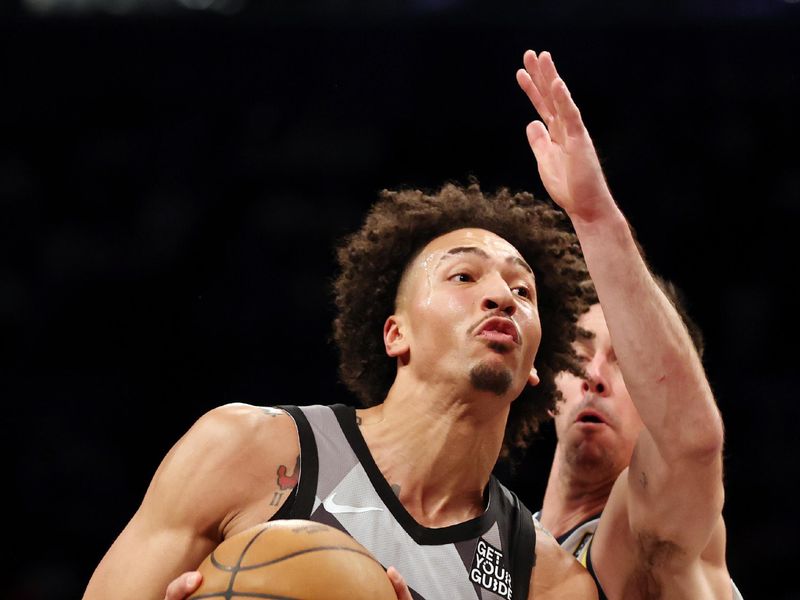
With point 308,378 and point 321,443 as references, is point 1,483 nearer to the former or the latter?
point 308,378

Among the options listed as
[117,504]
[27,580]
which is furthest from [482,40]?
[27,580]

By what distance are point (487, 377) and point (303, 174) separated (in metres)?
4.07

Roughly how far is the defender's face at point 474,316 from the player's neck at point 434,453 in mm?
99

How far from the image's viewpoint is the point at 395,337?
321cm

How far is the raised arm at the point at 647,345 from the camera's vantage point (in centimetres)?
271

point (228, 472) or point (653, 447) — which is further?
point (653, 447)

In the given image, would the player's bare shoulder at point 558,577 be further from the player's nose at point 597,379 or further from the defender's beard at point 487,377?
the player's nose at point 597,379

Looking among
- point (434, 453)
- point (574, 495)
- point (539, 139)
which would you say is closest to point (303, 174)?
point (574, 495)

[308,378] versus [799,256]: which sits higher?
[799,256]

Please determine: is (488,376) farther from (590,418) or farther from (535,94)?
(590,418)

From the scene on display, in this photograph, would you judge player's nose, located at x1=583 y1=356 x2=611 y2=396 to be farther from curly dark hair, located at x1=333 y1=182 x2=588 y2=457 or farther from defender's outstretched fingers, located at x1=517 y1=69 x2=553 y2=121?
defender's outstretched fingers, located at x1=517 y1=69 x2=553 y2=121

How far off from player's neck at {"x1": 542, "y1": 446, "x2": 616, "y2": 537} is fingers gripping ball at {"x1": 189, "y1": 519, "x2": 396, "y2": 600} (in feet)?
5.69

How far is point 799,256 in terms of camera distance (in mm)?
6758

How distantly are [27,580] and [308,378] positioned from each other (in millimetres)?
1780
